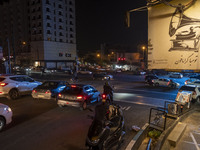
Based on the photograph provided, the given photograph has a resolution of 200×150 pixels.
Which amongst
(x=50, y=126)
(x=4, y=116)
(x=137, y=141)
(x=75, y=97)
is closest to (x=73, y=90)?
(x=75, y=97)

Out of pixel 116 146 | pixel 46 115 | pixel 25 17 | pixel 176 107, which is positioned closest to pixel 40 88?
pixel 46 115

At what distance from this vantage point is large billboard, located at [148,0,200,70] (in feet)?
14.6

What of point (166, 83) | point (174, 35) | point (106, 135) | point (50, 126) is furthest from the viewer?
point (166, 83)

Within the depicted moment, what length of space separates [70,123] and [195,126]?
19.1 feet

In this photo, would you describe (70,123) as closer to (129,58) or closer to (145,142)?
(145,142)

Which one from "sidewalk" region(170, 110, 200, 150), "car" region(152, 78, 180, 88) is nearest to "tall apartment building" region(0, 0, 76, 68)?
"car" region(152, 78, 180, 88)

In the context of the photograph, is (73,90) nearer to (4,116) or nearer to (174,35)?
(4,116)

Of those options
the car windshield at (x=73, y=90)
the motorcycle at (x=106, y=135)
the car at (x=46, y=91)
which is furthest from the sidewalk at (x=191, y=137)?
the car at (x=46, y=91)

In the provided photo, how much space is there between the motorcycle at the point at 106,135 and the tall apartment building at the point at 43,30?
5544 centimetres

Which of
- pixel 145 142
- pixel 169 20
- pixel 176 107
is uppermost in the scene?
pixel 169 20

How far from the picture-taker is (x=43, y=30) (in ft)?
196

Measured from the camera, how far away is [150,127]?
6.97 meters

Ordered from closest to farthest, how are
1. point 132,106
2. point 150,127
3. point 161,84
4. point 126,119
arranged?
point 150,127 → point 126,119 → point 132,106 → point 161,84

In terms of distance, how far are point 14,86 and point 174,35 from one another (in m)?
11.4
